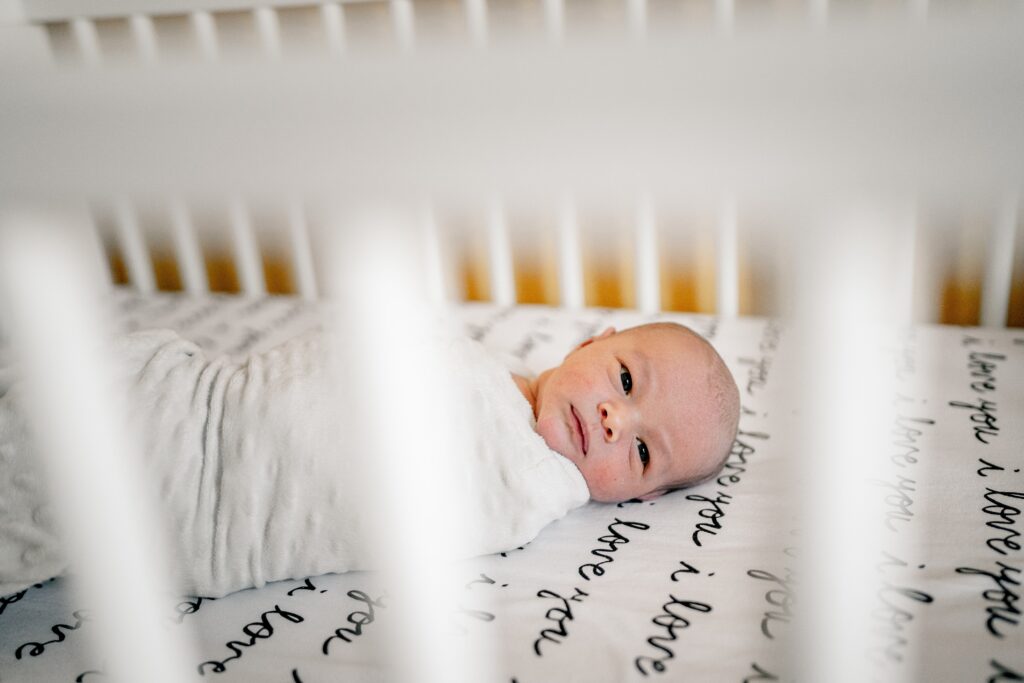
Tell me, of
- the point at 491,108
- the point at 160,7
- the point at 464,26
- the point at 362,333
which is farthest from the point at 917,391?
the point at 160,7

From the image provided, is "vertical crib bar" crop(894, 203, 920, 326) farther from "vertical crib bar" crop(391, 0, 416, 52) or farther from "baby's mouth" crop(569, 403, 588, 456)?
"vertical crib bar" crop(391, 0, 416, 52)

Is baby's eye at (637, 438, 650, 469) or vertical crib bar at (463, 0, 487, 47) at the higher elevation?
vertical crib bar at (463, 0, 487, 47)

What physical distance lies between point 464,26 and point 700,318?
1.79 ft

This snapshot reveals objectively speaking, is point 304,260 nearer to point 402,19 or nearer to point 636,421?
point 402,19

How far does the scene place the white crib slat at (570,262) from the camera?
119 centimetres

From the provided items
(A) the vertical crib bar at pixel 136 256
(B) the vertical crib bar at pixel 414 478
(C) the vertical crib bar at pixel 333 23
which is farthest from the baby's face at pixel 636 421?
(A) the vertical crib bar at pixel 136 256

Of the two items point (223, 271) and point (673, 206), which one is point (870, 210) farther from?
point (223, 271)

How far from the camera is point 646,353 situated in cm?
77

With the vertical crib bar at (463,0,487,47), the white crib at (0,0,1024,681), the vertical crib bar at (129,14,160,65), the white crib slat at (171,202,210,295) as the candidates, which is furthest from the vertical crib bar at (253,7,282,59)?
the white crib slat at (171,202,210,295)

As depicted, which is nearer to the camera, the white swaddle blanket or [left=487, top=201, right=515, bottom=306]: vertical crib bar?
the white swaddle blanket

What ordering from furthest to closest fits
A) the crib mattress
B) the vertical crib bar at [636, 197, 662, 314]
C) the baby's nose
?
the vertical crib bar at [636, 197, 662, 314], the baby's nose, the crib mattress

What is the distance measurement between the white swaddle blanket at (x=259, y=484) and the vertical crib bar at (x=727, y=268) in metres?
0.53

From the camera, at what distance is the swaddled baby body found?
0.67 meters

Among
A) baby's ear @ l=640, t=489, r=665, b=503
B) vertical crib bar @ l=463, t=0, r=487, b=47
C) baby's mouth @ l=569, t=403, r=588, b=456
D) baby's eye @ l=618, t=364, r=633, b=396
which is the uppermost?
vertical crib bar @ l=463, t=0, r=487, b=47
